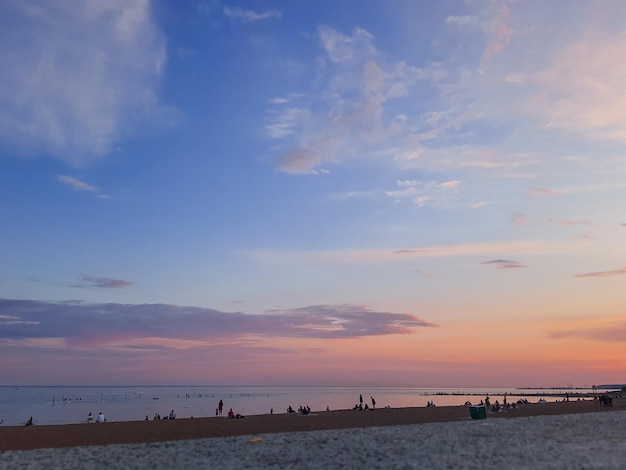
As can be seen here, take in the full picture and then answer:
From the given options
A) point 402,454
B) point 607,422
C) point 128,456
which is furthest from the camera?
point 607,422

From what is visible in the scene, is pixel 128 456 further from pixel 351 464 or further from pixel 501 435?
pixel 501 435

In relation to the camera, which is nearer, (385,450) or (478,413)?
(385,450)

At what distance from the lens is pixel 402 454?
1903 cm

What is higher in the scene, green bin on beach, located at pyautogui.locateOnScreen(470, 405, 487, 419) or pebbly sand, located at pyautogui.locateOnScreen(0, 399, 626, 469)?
green bin on beach, located at pyautogui.locateOnScreen(470, 405, 487, 419)

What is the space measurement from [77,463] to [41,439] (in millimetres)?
14045

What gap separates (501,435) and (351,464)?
9.38m

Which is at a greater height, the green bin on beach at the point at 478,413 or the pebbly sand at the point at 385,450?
the green bin on beach at the point at 478,413

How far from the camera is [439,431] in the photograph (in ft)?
83.0

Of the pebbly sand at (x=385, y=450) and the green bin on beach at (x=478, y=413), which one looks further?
the green bin on beach at (x=478, y=413)

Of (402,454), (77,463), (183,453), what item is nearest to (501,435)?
(402,454)

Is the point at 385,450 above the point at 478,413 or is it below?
below

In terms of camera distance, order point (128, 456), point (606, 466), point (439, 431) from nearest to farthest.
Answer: point (606, 466) < point (128, 456) < point (439, 431)

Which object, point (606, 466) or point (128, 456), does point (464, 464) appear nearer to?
point (606, 466)

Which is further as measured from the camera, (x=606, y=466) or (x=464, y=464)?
(x=464, y=464)
